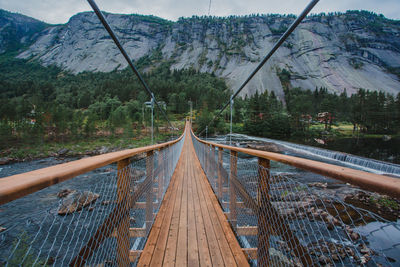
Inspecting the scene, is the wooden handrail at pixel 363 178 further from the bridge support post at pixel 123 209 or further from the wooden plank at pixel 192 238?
the wooden plank at pixel 192 238

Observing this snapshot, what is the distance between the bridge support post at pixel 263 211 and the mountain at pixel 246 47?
58657mm

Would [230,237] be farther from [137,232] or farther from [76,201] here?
Answer: [76,201]

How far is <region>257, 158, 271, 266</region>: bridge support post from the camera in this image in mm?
1192

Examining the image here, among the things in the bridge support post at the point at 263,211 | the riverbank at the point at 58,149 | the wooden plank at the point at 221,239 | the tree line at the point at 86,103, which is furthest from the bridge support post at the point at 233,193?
the tree line at the point at 86,103

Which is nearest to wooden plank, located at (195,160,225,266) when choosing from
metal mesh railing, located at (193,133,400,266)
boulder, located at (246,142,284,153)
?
metal mesh railing, located at (193,133,400,266)

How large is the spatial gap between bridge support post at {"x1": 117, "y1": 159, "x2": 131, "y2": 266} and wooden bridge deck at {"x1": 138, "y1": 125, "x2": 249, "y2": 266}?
28cm

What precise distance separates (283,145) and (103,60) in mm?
102395

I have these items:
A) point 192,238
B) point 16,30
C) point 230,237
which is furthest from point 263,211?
point 16,30

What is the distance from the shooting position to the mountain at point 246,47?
7006 cm

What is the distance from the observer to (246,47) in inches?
3622

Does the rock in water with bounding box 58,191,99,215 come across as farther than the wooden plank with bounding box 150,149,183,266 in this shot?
No

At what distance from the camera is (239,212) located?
188 cm

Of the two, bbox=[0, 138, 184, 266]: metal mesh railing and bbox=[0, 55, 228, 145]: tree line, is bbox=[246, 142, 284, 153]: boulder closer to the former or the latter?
bbox=[0, 138, 184, 266]: metal mesh railing

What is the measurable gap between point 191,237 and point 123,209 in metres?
0.87
